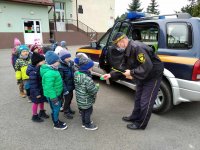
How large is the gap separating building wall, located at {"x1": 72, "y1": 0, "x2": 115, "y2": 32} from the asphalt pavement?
22.6 meters

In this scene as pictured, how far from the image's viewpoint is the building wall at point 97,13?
26297 millimetres

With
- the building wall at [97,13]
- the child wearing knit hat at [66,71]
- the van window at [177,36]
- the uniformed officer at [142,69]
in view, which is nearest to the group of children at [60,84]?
the child wearing knit hat at [66,71]

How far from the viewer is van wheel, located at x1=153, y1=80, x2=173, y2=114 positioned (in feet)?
12.0

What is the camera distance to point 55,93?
320 cm

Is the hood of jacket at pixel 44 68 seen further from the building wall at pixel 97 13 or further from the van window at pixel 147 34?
the building wall at pixel 97 13

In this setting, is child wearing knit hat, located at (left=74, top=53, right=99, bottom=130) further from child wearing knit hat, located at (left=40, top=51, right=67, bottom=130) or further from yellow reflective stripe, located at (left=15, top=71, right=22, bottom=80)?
yellow reflective stripe, located at (left=15, top=71, right=22, bottom=80)

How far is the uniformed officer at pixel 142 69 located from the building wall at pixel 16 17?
54.3ft

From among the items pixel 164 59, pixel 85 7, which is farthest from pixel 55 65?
pixel 85 7

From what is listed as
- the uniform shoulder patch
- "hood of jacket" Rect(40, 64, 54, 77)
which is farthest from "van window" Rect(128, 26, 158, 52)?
A: "hood of jacket" Rect(40, 64, 54, 77)

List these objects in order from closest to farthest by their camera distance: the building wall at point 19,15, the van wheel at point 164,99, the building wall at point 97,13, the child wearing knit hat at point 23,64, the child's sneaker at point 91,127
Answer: the child's sneaker at point 91,127 → the van wheel at point 164,99 → the child wearing knit hat at point 23,64 → the building wall at point 19,15 → the building wall at point 97,13

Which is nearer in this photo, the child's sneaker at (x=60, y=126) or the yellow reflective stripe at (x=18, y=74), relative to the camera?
the child's sneaker at (x=60, y=126)

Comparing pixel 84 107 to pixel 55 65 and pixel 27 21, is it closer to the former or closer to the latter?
pixel 55 65

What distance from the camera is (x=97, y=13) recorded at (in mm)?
A: 27531

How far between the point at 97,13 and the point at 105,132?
1023 inches
